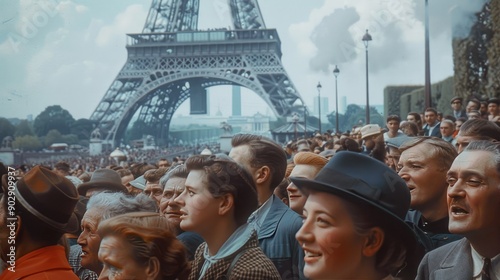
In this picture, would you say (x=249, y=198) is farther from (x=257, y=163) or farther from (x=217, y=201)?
(x=257, y=163)

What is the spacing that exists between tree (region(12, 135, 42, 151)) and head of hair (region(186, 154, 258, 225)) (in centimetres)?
1477

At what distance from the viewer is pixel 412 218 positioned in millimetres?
3771

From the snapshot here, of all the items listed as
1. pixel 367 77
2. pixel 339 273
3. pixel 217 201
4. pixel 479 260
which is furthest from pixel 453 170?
pixel 367 77

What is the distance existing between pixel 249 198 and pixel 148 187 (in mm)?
2430

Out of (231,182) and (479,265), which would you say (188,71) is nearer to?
A: (231,182)

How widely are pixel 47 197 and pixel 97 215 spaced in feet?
1.87

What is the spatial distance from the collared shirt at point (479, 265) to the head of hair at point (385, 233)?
1.36 feet

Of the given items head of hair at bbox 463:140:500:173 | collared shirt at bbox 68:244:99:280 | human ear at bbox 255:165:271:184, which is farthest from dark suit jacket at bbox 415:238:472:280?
collared shirt at bbox 68:244:99:280

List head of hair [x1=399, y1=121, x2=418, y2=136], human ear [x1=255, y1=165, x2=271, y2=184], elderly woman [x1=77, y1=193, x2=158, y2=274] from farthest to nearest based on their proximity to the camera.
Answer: head of hair [x1=399, y1=121, x2=418, y2=136] < human ear [x1=255, y1=165, x2=271, y2=184] < elderly woman [x1=77, y1=193, x2=158, y2=274]

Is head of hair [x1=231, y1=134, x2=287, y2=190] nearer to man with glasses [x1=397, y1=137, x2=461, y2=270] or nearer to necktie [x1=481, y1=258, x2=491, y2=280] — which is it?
man with glasses [x1=397, y1=137, x2=461, y2=270]

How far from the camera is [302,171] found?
14.0ft

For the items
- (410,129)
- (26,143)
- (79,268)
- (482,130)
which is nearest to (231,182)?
(79,268)

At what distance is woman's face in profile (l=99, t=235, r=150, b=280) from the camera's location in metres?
2.72

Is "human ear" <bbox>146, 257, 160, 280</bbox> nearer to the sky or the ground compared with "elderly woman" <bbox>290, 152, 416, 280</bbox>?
nearer to the ground
